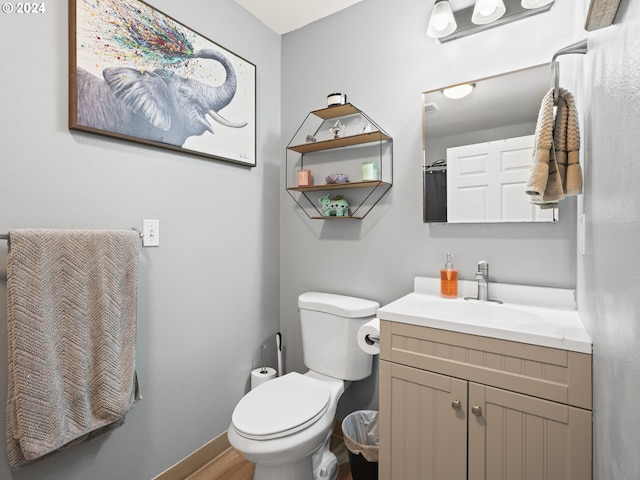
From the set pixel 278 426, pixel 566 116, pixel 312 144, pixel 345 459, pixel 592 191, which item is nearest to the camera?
pixel 592 191

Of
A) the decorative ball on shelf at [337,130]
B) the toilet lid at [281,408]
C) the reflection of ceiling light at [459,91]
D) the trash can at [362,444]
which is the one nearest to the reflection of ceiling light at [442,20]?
the reflection of ceiling light at [459,91]

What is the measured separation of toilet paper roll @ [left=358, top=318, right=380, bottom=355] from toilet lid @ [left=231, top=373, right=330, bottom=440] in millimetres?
270

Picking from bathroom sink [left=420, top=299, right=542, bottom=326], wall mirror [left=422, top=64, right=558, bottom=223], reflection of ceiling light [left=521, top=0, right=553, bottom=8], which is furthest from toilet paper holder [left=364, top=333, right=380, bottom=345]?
reflection of ceiling light [left=521, top=0, right=553, bottom=8]

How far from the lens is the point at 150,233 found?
1.44 m

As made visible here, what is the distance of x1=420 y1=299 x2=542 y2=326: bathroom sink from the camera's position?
50.6 inches

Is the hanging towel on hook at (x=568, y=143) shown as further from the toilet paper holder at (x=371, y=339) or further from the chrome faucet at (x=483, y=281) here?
the toilet paper holder at (x=371, y=339)

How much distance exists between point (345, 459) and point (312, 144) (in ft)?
5.71

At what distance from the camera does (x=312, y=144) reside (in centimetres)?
188

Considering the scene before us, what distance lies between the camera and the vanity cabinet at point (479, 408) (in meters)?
0.97

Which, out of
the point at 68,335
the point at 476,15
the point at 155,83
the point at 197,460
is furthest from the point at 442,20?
the point at 197,460

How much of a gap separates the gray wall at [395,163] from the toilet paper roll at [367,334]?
0.32 m

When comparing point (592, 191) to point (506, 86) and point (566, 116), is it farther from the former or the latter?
point (506, 86)

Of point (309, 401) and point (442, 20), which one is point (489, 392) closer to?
point (309, 401)

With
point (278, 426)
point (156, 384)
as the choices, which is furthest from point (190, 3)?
point (278, 426)
